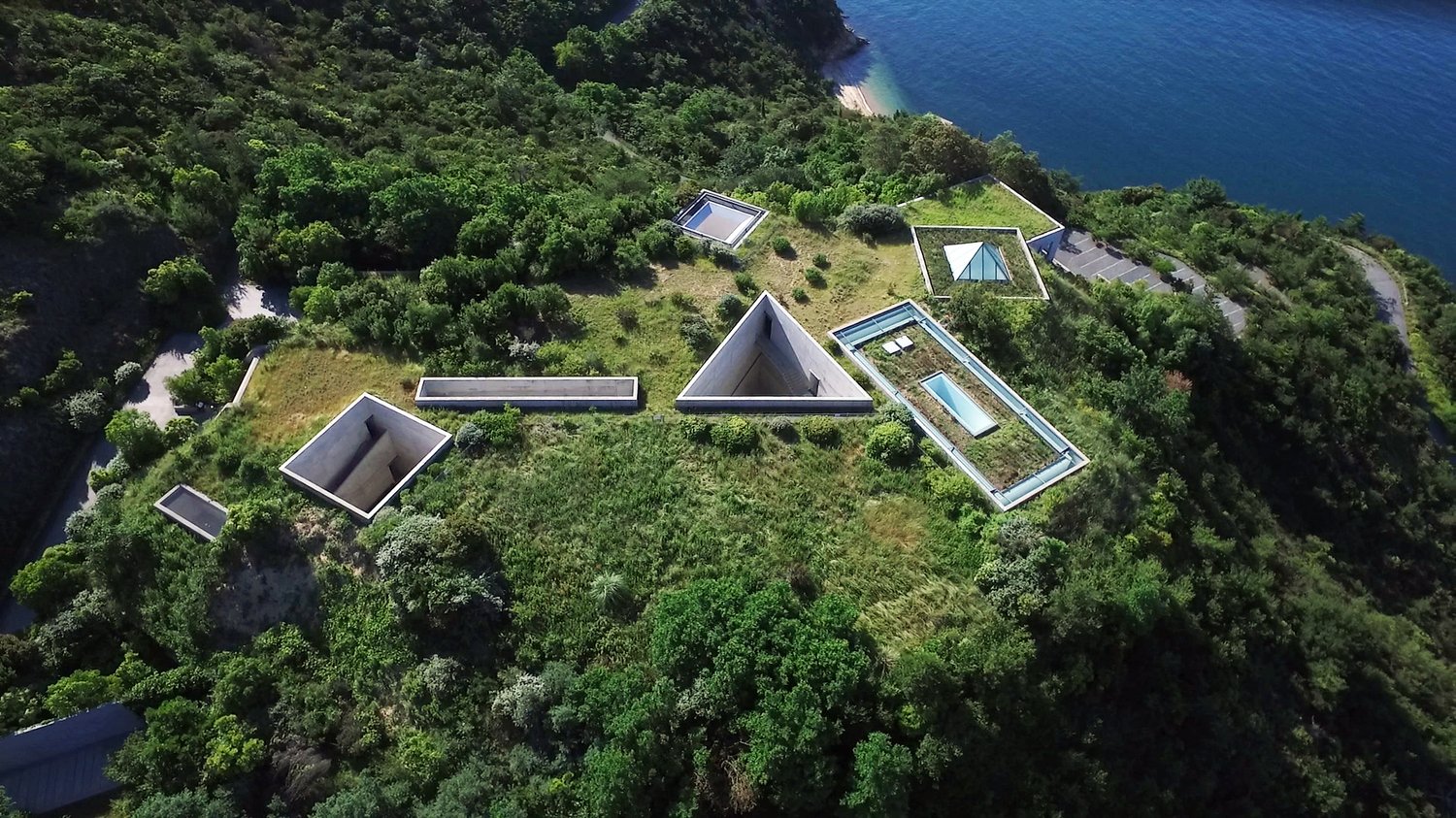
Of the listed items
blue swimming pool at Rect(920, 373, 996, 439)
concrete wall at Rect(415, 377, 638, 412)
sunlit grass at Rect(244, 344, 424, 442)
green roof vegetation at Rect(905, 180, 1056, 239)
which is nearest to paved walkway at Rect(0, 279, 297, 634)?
sunlit grass at Rect(244, 344, 424, 442)

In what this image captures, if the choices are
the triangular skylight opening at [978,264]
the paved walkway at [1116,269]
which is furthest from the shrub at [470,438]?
the paved walkway at [1116,269]

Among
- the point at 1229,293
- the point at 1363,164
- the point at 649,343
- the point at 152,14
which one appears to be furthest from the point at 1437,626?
the point at 152,14

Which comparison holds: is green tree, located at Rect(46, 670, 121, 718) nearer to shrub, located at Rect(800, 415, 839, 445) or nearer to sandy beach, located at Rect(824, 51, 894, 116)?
shrub, located at Rect(800, 415, 839, 445)

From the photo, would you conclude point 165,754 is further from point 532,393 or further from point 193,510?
point 532,393

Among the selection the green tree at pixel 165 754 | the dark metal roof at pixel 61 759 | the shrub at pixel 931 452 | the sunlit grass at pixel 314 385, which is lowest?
the dark metal roof at pixel 61 759

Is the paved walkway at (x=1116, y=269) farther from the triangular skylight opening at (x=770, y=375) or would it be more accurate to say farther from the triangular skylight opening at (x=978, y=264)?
the triangular skylight opening at (x=770, y=375)

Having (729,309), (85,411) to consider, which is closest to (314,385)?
(85,411)
